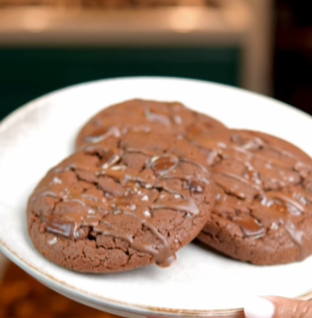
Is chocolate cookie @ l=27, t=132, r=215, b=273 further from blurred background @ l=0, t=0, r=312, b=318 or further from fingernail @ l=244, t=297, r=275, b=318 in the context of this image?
blurred background @ l=0, t=0, r=312, b=318

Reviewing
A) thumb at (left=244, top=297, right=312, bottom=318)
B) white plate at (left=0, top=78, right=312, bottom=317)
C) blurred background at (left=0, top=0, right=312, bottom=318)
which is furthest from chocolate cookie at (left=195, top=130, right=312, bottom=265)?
blurred background at (left=0, top=0, right=312, bottom=318)

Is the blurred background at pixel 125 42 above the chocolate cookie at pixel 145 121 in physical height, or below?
below

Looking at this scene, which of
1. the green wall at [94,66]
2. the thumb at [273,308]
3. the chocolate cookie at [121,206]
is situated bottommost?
the green wall at [94,66]

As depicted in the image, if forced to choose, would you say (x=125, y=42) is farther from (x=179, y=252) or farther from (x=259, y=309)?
(x=259, y=309)

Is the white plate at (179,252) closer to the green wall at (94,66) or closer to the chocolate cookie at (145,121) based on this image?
the chocolate cookie at (145,121)

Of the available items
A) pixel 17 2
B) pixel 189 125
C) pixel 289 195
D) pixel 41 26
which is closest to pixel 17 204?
pixel 189 125

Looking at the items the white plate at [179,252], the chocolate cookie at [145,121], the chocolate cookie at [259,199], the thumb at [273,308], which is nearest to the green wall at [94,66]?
the white plate at [179,252]

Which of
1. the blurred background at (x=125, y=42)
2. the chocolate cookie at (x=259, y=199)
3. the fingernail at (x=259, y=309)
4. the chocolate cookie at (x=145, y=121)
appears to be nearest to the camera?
the fingernail at (x=259, y=309)

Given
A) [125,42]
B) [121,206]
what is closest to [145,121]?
[121,206]
